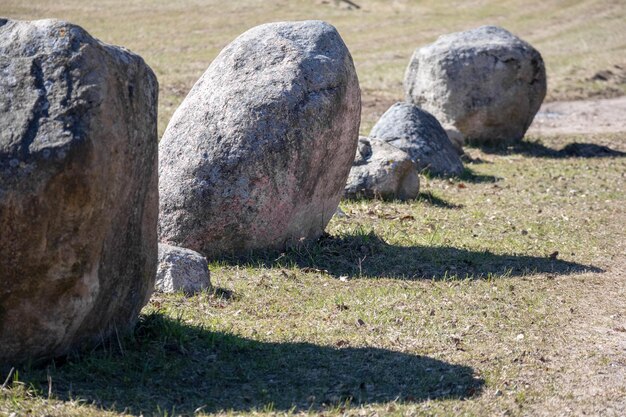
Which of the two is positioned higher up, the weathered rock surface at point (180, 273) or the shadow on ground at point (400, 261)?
the weathered rock surface at point (180, 273)

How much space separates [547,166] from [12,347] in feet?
39.2

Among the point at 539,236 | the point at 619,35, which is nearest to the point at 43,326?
the point at 539,236

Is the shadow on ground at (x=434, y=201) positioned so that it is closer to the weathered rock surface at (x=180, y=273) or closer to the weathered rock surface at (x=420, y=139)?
the weathered rock surface at (x=420, y=139)

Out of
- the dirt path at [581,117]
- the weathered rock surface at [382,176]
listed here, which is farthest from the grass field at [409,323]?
the dirt path at [581,117]

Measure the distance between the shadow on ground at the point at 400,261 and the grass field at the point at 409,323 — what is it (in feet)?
0.09

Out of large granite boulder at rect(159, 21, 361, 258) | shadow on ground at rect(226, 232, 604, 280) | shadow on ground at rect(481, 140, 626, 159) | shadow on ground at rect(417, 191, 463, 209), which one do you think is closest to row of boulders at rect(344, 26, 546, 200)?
shadow on ground at rect(481, 140, 626, 159)

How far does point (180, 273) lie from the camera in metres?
8.36

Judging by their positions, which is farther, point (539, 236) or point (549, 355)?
point (539, 236)

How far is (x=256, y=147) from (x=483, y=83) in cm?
943

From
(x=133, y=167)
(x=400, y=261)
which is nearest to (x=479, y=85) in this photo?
(x=400, y=261)

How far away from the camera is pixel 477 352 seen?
722 centimetres

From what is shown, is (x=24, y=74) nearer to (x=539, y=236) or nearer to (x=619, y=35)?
(x=539, y=236)

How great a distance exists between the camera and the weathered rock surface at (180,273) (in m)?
8.32

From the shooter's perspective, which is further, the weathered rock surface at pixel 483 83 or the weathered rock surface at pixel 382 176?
the weathered rock surface at pixel 483 83
